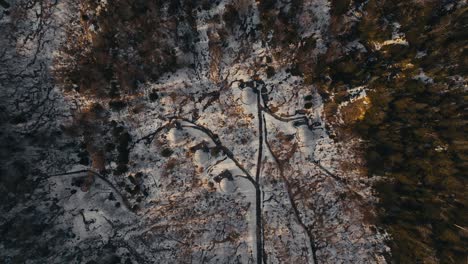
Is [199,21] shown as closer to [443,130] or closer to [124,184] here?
[124,184]

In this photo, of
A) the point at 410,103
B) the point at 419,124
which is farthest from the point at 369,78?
the point at 419,124

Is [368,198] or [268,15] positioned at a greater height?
[268,15]

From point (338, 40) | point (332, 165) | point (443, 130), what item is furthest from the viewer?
point (332, 165)

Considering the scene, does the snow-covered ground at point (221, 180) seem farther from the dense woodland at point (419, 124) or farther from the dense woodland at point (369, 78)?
the dense woodland at point (419, 124)

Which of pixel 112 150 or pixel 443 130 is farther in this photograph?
pixel 112 150

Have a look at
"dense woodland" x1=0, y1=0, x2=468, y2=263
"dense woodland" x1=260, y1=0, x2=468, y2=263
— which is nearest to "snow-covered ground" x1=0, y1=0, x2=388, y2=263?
"dense woodland" x1=0, y1=0, x2=468, y2=263

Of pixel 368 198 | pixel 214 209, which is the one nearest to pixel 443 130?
pixel 368 198

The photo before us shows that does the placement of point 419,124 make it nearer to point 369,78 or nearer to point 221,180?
point 369,78

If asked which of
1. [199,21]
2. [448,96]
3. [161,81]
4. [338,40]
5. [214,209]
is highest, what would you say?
[199,21]

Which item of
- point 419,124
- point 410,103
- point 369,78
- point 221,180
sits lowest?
point 221,180

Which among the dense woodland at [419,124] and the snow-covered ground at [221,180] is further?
the snow-covered ground at [221,180]

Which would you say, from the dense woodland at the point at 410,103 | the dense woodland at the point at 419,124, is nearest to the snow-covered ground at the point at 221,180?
the dense woodland at the point at 410,103
